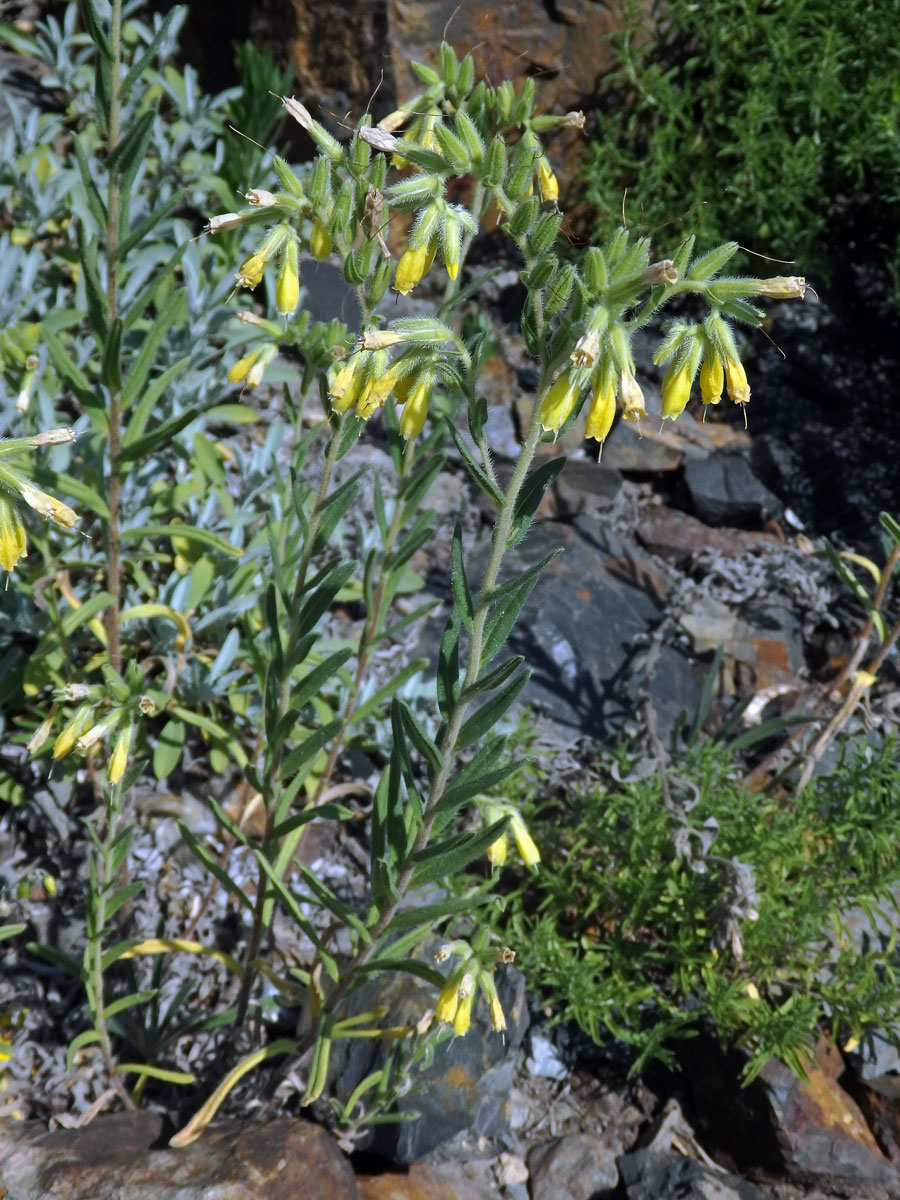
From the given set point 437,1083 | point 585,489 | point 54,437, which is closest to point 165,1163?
point 437,1083

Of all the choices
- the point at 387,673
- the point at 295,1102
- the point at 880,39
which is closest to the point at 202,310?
the point at 387,673

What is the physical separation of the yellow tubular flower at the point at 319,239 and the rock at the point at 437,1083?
72.3 inches

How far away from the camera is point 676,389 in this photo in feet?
5.44

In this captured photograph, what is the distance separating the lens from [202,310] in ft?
13.3

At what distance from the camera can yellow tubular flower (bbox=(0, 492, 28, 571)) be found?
177 centimetres

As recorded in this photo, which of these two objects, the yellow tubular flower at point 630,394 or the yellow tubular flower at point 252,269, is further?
the yellow tubular flower at point 252,269

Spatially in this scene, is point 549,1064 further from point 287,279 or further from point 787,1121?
point 287,279

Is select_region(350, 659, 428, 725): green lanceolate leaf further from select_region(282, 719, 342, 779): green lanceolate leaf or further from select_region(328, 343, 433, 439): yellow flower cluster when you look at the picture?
select_region(328, 343, 433, 439): yellow flower cluster

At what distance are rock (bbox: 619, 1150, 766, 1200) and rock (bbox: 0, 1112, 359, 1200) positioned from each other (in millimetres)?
794

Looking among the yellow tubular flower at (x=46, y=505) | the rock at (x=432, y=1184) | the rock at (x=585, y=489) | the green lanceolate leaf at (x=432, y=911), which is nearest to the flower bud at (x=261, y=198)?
the yellow tubular flower at (x=46, y=505)

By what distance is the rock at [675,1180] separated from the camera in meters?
2.58

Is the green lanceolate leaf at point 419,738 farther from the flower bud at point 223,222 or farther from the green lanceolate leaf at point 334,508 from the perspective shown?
the flower bud at point 223,222

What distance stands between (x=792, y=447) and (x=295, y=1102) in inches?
147

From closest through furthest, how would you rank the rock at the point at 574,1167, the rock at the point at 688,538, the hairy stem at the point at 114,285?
the hairy stem at the point at 114,285 → the rock at the point at 574,1167 → the rock at the point at 688,538
